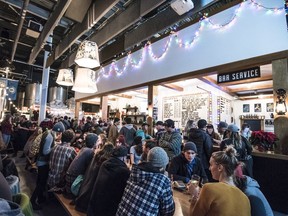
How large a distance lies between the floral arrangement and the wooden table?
2.61m

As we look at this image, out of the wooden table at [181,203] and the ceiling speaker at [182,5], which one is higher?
the ceiling speaker at [182,5]

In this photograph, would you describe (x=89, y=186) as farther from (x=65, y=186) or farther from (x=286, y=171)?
(x=286, y=171)

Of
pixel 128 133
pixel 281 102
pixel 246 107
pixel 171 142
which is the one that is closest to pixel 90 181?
pixel 171 142

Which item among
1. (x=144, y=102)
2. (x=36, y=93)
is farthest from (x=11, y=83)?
(x=144, y=102)

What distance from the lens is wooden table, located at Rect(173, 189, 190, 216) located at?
1.81 meters

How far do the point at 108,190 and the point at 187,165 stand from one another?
4.37 feet

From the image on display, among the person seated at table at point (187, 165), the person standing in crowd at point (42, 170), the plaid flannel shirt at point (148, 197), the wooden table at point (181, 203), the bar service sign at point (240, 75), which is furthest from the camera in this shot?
the bar service sign at point (240, 75)

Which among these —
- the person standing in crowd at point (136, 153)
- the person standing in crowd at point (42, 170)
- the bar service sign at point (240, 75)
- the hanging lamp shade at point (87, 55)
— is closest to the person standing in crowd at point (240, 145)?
the bar service sign at point (240, 75)

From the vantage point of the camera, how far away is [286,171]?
3682 mm

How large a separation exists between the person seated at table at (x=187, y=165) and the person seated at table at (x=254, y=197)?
3.76ft

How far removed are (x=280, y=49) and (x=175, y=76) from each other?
2769 millimetres

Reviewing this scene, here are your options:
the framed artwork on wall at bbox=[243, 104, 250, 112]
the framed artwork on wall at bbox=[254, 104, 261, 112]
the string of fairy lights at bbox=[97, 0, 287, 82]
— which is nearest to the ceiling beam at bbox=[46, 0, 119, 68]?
the string of fairy lights at bbox=[97, 0, 287, 82]

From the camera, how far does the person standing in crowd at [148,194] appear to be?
5.45 ft

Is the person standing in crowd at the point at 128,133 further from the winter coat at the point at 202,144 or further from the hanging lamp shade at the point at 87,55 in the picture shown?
the hanging lamp shade at the point at 87,55
